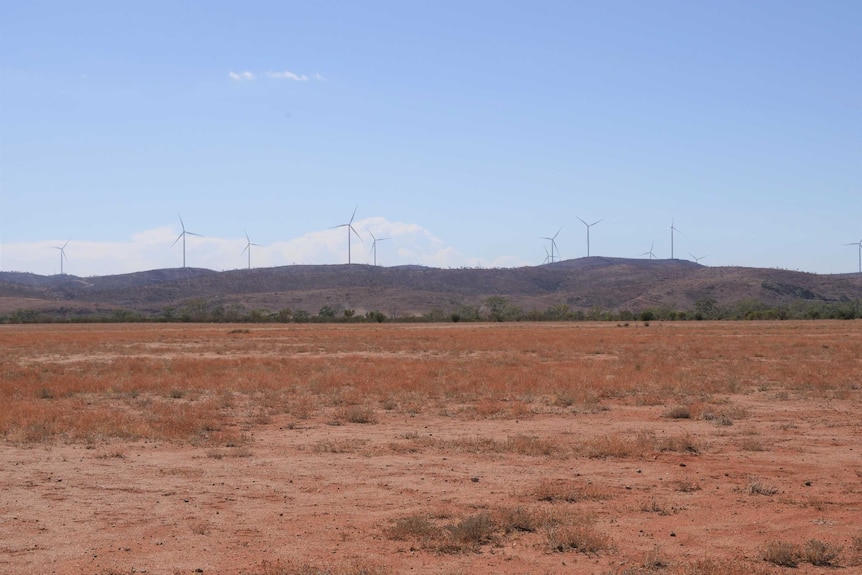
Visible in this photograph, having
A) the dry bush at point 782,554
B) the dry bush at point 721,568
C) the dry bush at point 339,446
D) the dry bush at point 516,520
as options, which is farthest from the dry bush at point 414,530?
the dry bush at point 339,446

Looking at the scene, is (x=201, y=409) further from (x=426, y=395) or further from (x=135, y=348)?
(x=135, y=348)

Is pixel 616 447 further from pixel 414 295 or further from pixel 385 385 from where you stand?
pixel 414 295

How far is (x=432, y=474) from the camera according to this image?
1301cm

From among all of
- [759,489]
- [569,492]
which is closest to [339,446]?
[569,492]

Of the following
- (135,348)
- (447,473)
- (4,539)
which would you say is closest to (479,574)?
(447,473)

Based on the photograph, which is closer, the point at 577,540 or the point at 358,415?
the point at 577,540

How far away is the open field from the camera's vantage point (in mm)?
8867

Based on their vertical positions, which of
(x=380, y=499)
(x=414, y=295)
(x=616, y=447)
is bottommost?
(x=380, y=499)

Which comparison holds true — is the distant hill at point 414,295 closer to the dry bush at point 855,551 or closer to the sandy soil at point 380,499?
the sandy soil at point 380,499

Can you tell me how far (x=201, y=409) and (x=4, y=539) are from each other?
11.1 m

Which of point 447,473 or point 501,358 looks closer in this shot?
point 447,473

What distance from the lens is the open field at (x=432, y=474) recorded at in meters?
8.87

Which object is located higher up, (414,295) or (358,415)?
(414,295)

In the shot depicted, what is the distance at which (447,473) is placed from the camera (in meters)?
13.1
